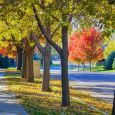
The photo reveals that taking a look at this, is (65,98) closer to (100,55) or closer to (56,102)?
(56,102)

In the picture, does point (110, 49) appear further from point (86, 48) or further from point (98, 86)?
point (98, 86)

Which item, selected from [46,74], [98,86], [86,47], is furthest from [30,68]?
[86,47]

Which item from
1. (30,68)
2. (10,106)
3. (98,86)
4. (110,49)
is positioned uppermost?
(110,49)

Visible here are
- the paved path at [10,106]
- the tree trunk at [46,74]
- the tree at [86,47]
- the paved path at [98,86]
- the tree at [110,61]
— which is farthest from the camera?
the tree at [110,61]

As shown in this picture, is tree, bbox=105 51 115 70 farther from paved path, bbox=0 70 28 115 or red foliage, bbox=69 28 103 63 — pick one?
paved path, bbox=0 70 28 115

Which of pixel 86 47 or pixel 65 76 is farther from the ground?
pixel 86 47

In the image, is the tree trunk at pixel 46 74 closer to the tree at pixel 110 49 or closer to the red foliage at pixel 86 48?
the red foliage at pixel 86 48

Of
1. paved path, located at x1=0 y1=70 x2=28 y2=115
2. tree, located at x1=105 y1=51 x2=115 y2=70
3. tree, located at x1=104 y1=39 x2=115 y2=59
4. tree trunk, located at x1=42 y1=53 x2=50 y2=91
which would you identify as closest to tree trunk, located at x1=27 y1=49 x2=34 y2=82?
tree trunk, located at x1=42 y1=53 x2=50 y2=91

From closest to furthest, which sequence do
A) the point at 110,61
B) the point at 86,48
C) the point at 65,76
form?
the point at 65,76 → the point at 86,48 → the point at 110,61

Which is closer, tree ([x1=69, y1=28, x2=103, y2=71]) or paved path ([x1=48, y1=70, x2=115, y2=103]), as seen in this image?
paved path ([x1=48, y1=70, x2=115, y2=103])

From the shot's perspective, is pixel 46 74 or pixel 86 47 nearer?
pixel 46 74

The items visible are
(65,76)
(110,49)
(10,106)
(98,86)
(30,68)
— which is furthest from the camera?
(110,49)

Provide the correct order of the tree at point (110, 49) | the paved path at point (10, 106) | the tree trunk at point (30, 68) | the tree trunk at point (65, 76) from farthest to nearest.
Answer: the tree at point (110, 49) → the tree trunk at point (30, 68) → the tree trunk at point (65, 76) → the paved path at point (10, 106)

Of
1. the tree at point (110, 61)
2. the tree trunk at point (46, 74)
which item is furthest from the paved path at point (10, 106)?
the tree at point (110, 61)
